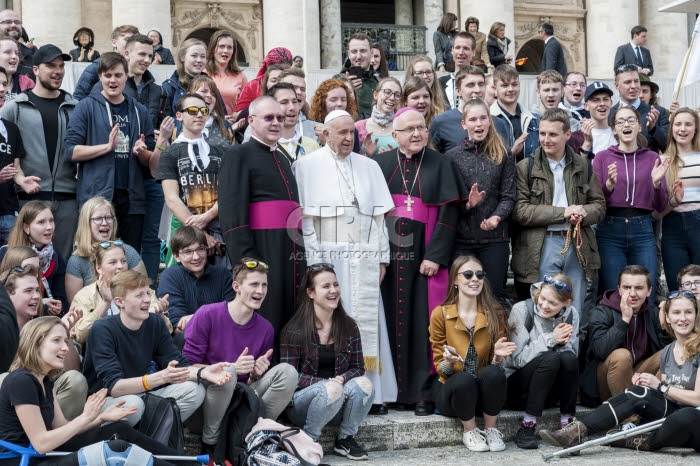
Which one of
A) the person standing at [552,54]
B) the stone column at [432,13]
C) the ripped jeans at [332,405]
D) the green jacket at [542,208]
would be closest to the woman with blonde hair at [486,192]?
Result: the green jacket at [542,208]

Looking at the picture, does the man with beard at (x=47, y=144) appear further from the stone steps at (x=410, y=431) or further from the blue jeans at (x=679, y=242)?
the blue jeans at (x=679, y=242)

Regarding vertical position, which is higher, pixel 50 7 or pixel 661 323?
pixel 50 7

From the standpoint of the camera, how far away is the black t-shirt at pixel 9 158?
7.93 metres

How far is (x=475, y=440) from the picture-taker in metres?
6.97

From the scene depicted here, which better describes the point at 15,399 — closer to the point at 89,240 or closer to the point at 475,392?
the point at 89,240

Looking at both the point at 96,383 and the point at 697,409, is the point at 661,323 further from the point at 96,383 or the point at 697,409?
the point at 96,383

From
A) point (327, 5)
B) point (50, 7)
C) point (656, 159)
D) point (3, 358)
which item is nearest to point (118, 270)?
point (3, 358)

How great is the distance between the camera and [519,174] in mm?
8156

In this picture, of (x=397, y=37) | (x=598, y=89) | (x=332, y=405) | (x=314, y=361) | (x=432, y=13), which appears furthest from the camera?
(x=432, y=13)

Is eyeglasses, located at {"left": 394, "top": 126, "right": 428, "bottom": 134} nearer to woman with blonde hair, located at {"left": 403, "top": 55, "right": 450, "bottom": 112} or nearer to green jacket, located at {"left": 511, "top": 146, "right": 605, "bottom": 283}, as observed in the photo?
green jacket, located at {"left": 511, "top": 146, "right": 605, "bottom": 283}

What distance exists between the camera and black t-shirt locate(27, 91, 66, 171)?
27.2 feet

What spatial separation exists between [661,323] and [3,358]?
4617mm

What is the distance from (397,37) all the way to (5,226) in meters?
17.6

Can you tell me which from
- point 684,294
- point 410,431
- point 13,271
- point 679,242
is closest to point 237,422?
point 410,431
